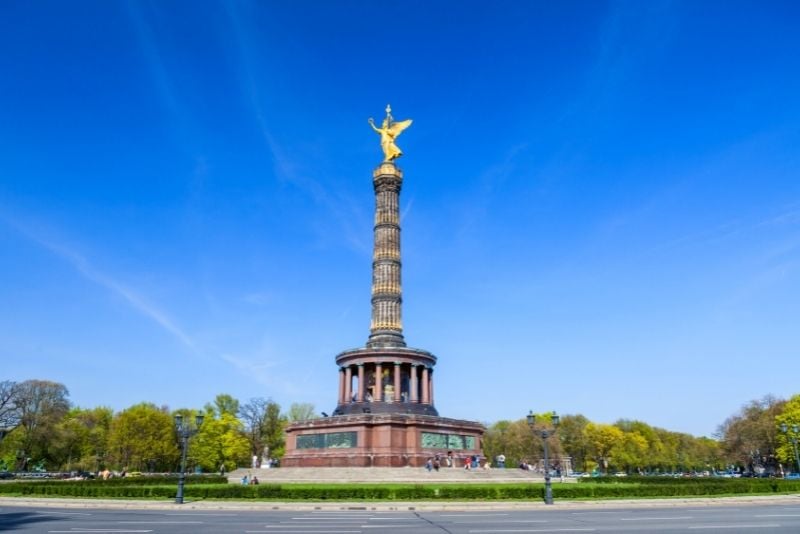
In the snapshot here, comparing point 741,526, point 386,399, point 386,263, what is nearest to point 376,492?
point 741,526

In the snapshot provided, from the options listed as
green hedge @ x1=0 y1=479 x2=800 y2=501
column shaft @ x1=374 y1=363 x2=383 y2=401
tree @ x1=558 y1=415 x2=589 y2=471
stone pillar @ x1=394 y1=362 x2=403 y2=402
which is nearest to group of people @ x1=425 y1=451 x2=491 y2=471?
stone pillar @ x1=394 y1=362 x2=403 y2=402

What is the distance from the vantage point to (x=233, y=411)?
254 feet

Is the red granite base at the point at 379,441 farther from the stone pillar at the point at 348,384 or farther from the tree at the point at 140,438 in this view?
the tree at the point at 140,438

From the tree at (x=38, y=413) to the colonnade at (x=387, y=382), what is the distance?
36.2m

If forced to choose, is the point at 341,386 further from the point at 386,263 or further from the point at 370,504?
the point at 370,504

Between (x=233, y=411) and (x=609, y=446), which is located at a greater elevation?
(x=233, y=411)

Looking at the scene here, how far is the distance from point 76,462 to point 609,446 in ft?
254

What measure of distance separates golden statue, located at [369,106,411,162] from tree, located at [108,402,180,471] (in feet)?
148

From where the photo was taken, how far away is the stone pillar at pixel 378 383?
44.7 metres

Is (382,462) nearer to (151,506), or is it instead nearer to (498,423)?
(151,506)

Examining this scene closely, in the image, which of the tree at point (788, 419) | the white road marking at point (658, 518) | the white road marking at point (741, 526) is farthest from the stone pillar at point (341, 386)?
the tree at point (788, 419)

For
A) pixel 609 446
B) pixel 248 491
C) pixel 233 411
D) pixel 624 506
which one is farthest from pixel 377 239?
pixel 609 446

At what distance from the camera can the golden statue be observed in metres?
55.2

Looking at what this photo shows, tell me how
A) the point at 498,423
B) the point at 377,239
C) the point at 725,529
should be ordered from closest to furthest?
the point at 725,529, the point at 377,239, the point at 498,423
